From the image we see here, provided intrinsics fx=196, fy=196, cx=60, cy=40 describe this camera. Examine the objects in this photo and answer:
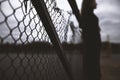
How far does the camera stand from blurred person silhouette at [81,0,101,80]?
235 cm

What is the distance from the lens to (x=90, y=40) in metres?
2.40

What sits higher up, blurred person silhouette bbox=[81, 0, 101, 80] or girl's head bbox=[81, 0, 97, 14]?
girl's head bbox=[81, 0, 97, 14]

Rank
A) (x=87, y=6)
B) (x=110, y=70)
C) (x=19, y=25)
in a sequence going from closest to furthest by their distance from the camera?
(x=19, y=25) → (x=87, y=6) → (x=110, y=70)

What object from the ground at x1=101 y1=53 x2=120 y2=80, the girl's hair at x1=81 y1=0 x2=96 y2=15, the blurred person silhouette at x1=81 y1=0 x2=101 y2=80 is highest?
the girl's hair at x1=81 y1=0 x2=96 y2=15

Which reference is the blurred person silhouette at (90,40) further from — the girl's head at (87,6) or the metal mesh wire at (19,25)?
the metal mesh wire at (19,25)

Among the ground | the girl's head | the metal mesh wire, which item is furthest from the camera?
the ground

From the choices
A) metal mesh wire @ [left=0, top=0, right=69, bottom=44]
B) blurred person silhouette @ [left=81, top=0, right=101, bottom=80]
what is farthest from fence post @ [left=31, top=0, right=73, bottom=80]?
blurred person silhouette @ [left=81, top=0, right=101, bottom=80]

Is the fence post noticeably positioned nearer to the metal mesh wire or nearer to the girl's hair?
the metal mesh wire

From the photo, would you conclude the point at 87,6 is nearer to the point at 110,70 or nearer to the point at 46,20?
the point at 46,20

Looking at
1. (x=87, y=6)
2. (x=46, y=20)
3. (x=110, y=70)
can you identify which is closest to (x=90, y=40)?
(x=87, y=6)

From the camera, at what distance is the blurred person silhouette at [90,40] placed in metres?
2.35

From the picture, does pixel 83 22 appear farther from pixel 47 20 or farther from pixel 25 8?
pixel 25 8

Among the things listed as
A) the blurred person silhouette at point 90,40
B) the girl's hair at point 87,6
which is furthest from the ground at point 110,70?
the girl's hair at point 87,6

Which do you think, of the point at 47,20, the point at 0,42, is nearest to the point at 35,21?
the point at 47,20
